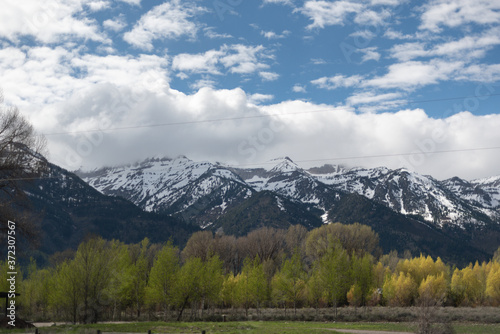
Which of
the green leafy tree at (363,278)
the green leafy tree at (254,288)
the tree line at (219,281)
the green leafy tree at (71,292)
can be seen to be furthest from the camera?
the green leafy tree at (363,278)

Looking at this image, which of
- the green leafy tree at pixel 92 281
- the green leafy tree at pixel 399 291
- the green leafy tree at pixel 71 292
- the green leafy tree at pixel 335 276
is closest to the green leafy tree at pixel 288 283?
the green leafy tree at pixel 335 276

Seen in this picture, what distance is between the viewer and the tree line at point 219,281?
5538cm

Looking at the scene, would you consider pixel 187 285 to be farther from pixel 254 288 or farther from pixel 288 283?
pixel 288 283

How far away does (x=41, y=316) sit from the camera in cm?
7031

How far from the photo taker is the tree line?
182 feet

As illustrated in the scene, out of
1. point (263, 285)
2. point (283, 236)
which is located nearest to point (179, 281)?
point (263, 285)

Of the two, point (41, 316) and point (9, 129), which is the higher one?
point (9, 129)

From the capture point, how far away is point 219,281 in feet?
238

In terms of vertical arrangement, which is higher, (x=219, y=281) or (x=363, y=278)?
(x=219, y=281)

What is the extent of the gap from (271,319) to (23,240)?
1767 inches

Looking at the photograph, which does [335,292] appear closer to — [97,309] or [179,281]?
[179,281]

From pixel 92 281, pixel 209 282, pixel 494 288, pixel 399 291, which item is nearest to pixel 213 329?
pixel 92 281

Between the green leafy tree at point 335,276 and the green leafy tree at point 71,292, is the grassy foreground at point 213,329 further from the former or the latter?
the green leafy tree at point 335,276

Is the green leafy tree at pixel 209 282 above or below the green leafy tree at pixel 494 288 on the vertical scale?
above
